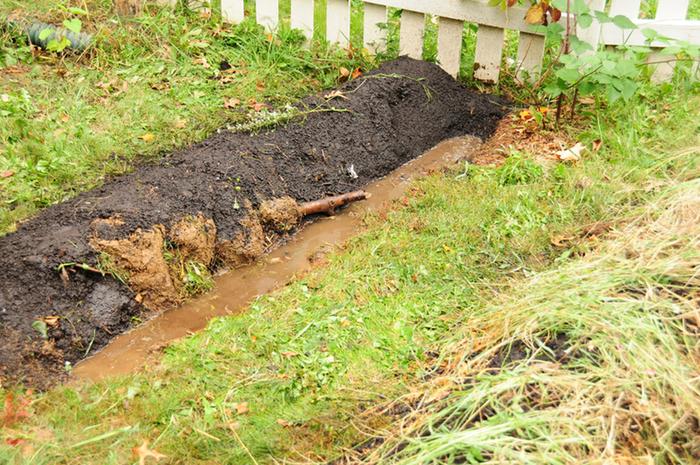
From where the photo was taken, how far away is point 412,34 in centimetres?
605

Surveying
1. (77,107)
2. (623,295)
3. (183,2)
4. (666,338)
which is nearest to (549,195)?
(623,295)

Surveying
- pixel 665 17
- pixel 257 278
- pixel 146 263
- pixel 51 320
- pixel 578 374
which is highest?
pixel 665 17

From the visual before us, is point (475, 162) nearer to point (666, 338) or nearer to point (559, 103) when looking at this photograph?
point (559, 103)

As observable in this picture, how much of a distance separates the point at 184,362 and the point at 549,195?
238 centimetres

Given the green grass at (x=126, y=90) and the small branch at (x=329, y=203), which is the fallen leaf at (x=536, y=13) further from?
the small branch at (x=329, y=203)

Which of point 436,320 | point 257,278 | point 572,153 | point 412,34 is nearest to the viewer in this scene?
point 436,320

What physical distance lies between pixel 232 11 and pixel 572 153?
3339 millimetres

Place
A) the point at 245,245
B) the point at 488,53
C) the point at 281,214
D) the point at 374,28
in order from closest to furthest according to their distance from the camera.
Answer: the point at 245,245 < the point at 281,214 < the point at 488,53 < the point at 374,28

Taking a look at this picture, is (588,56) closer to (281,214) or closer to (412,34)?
(412,34)

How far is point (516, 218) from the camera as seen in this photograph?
4.26m

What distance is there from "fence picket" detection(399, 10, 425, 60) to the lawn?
1.13 m

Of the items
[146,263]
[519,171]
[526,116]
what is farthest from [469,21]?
[146,263]

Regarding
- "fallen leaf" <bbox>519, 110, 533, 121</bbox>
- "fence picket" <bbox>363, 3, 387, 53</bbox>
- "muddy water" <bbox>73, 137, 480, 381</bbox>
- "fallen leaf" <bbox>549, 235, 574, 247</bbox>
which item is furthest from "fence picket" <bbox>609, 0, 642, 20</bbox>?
"fallen leaf" <bbox>549, 235, 574, 247</bbox>

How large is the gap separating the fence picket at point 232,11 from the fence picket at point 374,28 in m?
1.16
